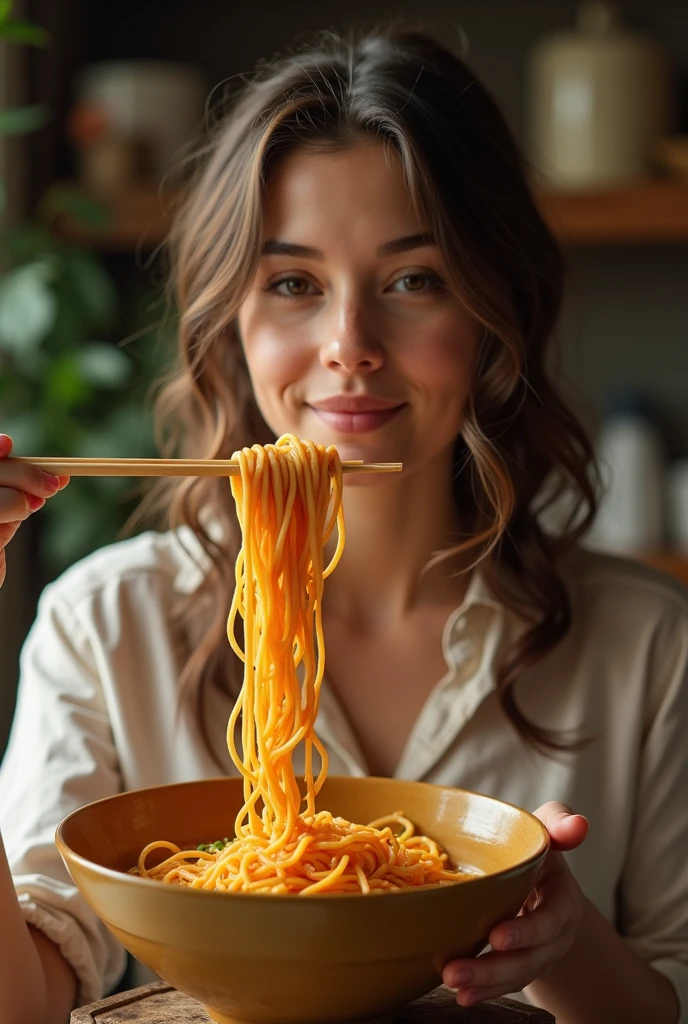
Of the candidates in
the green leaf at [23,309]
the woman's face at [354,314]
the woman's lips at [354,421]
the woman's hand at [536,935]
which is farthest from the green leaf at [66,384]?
the woman's hand at [536,935]

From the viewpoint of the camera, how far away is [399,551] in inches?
71.5

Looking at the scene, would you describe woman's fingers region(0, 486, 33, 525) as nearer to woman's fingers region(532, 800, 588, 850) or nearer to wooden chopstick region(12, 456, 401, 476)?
wooden chopstick region(12, 456, 401, 476)

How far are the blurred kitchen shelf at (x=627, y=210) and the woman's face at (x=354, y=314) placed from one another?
1.75 m

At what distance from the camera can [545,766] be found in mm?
1729

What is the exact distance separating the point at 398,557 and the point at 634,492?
1.72 meters

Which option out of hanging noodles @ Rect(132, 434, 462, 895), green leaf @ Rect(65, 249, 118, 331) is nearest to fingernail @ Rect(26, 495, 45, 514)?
hanging noodles @ Rect(132, 434, 462, 895)

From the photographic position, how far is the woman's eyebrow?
1.52 m

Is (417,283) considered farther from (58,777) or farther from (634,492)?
(634,492)

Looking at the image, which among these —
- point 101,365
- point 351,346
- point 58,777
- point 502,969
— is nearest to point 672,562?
point 101,365

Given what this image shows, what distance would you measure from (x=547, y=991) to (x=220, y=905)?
0.56 m

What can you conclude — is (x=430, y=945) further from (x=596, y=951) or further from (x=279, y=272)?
(x=279, y=272)

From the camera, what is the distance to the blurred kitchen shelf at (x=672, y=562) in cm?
323

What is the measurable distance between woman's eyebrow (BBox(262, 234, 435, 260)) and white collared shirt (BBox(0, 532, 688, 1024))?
1.64ft

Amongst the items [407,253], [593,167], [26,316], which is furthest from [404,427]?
[593,167]
